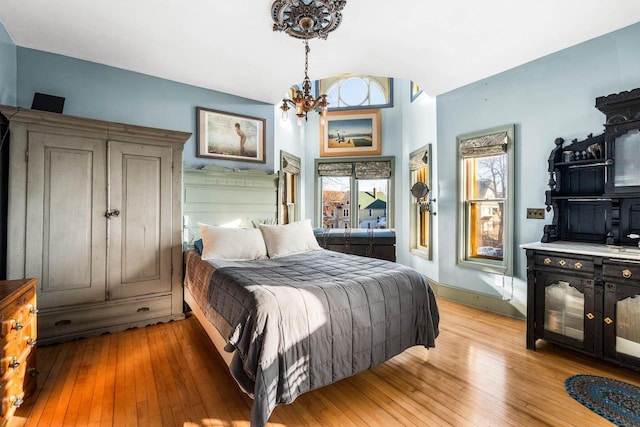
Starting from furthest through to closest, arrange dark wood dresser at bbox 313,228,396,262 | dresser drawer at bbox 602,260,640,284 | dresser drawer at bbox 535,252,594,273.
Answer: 1. dark wood dresser at bbox 313,228,396,262
2. dresser drawer at bbox 535,252,594,273
3. dresser drawer at bbox 602,260,640,284

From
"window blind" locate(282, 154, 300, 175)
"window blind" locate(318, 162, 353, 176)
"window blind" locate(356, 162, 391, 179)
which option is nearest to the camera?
"window blind" locate(282, 154, 300, 175)

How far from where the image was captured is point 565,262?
7.91 ft

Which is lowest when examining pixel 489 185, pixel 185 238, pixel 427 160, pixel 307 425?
pixel 307 425

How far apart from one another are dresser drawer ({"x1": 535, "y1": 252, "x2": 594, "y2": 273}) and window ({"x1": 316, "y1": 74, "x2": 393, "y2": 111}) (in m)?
3.74

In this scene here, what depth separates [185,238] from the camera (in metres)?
3.53

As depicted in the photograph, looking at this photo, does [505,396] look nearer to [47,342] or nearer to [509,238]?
[509,238]

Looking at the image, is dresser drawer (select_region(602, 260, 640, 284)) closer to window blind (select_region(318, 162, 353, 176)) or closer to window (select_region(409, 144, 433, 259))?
window (select_region(409, 144, 433, 259))

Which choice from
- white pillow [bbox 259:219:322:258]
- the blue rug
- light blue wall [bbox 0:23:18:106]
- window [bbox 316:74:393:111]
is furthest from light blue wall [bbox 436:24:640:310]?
light blue wall [bbox 0:23:18:106]

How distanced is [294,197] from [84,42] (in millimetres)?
3337

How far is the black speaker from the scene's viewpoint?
2754 mm

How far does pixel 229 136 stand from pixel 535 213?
3811mm

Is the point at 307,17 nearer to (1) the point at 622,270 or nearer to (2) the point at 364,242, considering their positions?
(2) the point at 364,242

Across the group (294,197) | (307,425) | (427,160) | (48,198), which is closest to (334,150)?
(294,197)

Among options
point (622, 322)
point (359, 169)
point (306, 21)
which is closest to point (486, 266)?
point (622, 322)
